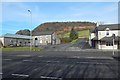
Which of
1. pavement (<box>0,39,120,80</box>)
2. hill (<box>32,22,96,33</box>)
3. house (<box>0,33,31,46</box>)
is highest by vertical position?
hill (<box>32,22,96,33</box>)

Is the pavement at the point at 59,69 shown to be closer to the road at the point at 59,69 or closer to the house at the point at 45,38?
the road at the point at 59,69

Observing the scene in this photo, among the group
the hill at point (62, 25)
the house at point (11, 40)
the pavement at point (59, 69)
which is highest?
the hill at point (62, 25)

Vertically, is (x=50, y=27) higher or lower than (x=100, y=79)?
higher

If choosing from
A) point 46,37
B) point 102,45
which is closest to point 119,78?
point 102,45

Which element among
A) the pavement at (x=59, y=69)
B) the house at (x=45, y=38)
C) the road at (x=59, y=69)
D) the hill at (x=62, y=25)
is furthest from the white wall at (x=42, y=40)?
the hill at (x=62, y=25)

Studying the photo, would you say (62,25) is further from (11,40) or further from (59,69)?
(59,69)

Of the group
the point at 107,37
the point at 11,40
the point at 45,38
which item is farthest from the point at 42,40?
the point at 107,37

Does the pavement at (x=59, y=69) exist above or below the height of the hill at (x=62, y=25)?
below

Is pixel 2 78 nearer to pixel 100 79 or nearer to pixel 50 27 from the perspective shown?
pixel 100 79

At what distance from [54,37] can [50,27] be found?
81778mm

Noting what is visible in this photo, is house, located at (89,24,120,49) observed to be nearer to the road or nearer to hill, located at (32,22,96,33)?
the road

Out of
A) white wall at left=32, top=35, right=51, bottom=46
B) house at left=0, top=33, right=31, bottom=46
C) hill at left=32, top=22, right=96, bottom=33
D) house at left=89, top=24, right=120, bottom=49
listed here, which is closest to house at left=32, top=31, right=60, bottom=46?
white wall at left=32, top=35, right=51, bottom=46

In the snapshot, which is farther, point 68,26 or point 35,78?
point 68,26

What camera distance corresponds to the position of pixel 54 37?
96938mm
